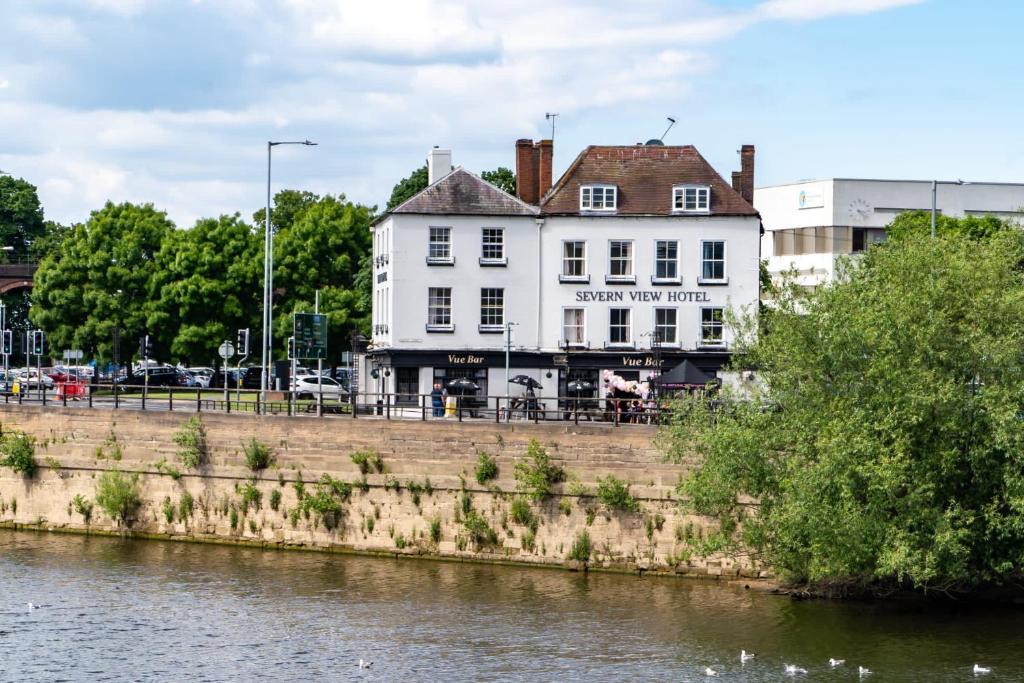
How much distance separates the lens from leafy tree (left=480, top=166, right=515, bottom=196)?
82188 mm

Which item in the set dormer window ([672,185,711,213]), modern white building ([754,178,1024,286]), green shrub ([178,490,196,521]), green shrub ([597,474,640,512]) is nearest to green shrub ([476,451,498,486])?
green shrub ([597,474,640,512])

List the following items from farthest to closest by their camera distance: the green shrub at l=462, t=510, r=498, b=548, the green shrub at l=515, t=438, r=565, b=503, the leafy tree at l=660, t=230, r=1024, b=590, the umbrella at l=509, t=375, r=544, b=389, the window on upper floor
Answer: the window on upper floor, the umbrella at l=509, t=375, r=544, b=389, the green shrub at l=462, t=510, r=498, b=548, the green shrub at l=515, t=438, r=565, b=503, the leafy tree at l=660, t=230, r=1024, b=590

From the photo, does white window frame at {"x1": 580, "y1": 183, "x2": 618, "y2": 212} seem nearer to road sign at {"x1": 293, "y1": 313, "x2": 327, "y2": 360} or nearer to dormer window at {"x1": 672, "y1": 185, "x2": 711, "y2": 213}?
dormer window at {"x1": 672, "y1": 185, "x2": 711, "y2": 213}

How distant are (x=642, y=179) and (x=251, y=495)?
21496 millimetres

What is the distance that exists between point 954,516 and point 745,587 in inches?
268

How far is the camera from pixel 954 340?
38.1 meters

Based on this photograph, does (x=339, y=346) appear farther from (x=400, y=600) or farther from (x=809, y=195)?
(x=400, y=600)

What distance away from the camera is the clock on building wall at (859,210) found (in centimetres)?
9194

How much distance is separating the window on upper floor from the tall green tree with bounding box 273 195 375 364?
24158mm

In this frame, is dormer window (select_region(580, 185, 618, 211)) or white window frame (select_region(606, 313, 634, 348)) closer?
white window frame (select_region(606, 313, 634, 348))

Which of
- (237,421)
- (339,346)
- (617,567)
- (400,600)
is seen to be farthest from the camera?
(339,346)

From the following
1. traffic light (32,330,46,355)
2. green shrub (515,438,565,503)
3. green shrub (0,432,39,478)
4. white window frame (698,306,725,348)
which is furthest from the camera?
traffic light (32,330,46,355)

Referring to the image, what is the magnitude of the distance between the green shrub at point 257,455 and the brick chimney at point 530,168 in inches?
734

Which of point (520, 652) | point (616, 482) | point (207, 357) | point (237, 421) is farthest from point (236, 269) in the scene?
point (520, 652)
